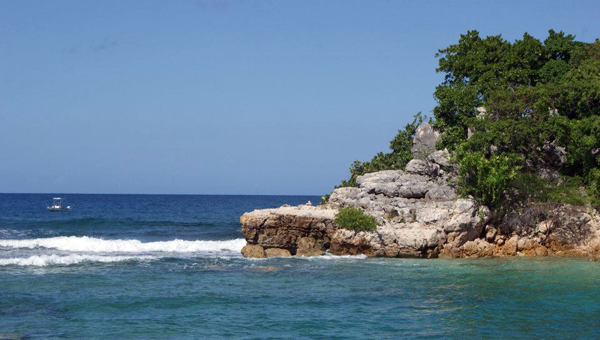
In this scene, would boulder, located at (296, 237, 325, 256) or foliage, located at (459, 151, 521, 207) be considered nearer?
foliage, located at (459, 151, 521, 207)

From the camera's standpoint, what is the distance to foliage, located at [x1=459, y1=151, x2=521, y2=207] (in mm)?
29328

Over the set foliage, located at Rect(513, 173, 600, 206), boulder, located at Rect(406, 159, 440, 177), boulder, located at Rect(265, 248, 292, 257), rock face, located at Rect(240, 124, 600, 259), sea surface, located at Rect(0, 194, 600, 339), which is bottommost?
sea surface, located at Rect(0, 194, 600, 339)

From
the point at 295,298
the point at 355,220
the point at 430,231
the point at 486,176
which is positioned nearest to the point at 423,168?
the point at 486,176

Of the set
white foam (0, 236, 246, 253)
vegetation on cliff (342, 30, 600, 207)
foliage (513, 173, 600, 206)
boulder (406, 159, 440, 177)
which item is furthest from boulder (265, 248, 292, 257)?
foliage (513, 173, 600, 206)

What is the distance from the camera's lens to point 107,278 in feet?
80.3

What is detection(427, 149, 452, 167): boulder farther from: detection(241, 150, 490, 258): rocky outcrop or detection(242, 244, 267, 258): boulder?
detection(242, 244, 267, 258): boulder

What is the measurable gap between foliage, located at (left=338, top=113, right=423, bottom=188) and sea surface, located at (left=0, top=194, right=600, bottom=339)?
8966 millimetres

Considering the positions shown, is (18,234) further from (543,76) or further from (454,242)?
(543,76)

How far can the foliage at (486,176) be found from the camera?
96.2ft

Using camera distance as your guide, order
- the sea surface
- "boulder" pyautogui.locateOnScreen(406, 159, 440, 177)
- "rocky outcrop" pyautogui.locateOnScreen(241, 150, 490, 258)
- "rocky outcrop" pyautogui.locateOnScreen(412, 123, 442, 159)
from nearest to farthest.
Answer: the sea surface, "rocky outcrop" pyautogui.locateOnScreen(241, 150, 490, 258), "boulder" pyautogui.locateOnScreen(406, 159, 440, 177), "rocky outcrop" pyautogui.locateOnScreen(412, 123, 442, 159)

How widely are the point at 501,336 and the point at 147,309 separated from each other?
998 centimetres

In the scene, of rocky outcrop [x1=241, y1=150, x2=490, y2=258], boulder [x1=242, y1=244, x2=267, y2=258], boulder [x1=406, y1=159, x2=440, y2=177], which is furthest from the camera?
boulder [x1=406, y1=159, x2=440, y2=177]

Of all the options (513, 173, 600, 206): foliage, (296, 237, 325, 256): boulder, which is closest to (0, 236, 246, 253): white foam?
(296, 237, 325, 256): boulder

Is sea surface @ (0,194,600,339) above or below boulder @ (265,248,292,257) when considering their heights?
below
